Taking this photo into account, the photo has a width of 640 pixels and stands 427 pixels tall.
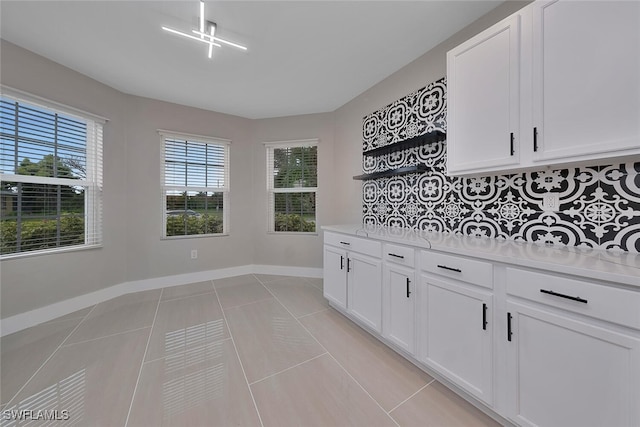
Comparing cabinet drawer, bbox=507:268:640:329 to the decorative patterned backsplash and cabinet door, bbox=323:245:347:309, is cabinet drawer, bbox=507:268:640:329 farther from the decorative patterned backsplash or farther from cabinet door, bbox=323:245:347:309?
cabinet door, bbox=323:245:347:309

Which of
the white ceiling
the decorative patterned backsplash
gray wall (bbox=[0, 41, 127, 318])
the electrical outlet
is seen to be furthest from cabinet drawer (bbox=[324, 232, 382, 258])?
gray wall (bbox=[0, 41, 127, 318])

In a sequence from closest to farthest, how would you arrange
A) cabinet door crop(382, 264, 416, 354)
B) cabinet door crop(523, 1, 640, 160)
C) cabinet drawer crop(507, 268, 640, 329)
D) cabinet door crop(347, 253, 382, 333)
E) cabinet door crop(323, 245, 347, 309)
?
cabinet drawer crop(507, 268, 640, 329) → cabinet door crop(523, 1, 640, 160) → cabinet door crop(382, 264, 416, 354) → cabinet door crop(347, 253, 382, 333) → cabinet door crop(323, 245, 347, 309)

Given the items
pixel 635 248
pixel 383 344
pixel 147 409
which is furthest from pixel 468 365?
pixel 147 409

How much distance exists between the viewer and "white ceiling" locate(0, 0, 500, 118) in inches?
70.4

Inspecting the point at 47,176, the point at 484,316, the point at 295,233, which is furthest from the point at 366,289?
the point at 47,176

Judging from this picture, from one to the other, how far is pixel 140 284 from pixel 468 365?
381cm

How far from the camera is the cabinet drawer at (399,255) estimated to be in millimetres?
1700

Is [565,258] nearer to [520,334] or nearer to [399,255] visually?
[520,334]

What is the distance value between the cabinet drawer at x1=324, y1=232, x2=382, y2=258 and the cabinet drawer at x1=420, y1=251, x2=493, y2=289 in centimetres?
45

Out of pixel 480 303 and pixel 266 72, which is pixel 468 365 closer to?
pixel 480 303

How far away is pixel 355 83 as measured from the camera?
290 cm

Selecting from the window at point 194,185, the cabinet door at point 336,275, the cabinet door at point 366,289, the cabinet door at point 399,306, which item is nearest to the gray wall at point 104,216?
the window at point 194,185

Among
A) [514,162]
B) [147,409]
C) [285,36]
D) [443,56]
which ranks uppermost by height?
[285,36]

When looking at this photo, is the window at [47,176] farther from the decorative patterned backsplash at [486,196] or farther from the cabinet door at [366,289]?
the decorative patterned backsplash at [486,196]
